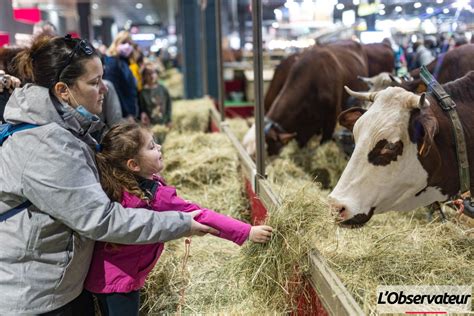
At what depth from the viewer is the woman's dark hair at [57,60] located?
2193 millimetres

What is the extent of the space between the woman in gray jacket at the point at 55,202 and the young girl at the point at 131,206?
0.12 m

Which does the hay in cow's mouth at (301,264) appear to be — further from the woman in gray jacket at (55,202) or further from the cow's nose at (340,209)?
the woman in gray jacket at (55,202)

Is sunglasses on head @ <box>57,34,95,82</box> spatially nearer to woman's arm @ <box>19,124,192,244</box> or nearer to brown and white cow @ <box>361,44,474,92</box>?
woman's arm @ <box>19,124,192,244</box>

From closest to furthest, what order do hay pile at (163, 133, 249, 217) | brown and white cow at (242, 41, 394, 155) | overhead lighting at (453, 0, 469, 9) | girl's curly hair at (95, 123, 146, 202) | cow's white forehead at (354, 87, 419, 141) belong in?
girl's curly hair at (95, 123, 146, 202)
cow's white forehead at (354, 87, 419, 141)
overhead lighting at (453, 0, 469, 9)
hay pile at (163, 133, 249, 217)
brown and white cow at (242, 41, 394, 155)

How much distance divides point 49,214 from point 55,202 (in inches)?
3.8

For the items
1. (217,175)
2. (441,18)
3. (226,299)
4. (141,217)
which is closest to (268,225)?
(226,299)

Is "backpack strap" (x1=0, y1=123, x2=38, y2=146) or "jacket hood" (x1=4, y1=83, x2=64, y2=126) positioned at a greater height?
"jacket hood" (x1=4, y1=83, x2=64, y2=126)

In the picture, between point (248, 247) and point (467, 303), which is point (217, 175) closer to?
point (248, 247)

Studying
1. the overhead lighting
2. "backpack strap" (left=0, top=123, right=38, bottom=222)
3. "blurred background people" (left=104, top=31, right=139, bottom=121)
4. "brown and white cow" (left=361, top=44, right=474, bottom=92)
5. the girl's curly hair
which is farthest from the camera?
"blurred background people" (left=104, top=31, right=139, bottom=121)

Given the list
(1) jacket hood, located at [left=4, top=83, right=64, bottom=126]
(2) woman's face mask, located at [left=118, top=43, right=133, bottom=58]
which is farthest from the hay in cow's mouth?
(2) woman's face mask, located at [left=118, top=43, right=133, bottom=58]

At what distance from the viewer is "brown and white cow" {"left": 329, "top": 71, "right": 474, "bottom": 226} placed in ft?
9.16

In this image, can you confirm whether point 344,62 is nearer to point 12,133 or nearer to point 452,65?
point 452,65

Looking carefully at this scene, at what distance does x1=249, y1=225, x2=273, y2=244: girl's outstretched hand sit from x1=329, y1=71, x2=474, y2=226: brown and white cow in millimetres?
458

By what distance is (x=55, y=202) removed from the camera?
1984 mm
